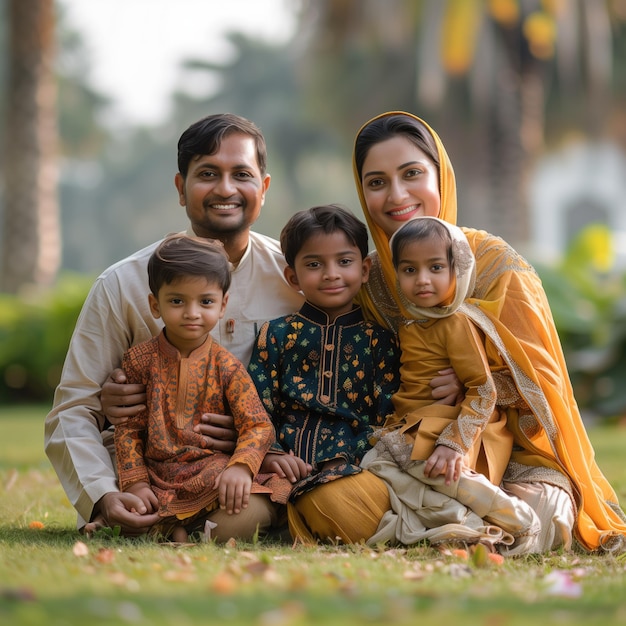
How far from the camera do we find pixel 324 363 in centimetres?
409

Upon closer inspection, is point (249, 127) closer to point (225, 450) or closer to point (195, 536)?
point (225, 450)

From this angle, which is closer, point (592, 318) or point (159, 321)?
point (159, 321)

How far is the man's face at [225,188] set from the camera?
4320mm

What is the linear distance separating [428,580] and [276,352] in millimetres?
1400

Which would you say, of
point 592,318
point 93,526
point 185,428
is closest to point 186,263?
point 185,428

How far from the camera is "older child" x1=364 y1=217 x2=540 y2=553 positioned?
3.73 m

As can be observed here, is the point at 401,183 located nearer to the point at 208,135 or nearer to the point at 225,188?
the point at 225,188

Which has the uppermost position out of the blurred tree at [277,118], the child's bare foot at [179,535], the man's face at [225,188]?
the blurred tree at [277,118]

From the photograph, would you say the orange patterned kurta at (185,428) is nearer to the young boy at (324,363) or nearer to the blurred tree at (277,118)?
the young boy at (324,363)

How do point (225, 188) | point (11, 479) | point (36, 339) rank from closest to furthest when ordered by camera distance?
point (225, 188), point (11, 479), point (36, 339)

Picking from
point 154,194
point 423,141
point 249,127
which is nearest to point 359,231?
point 423,141

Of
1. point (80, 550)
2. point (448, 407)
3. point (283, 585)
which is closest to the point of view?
point (283, 585)

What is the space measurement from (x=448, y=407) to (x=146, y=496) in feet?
4.11

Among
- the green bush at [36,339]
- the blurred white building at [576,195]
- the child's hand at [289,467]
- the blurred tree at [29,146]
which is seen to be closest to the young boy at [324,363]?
the child's hand at [289,467]
